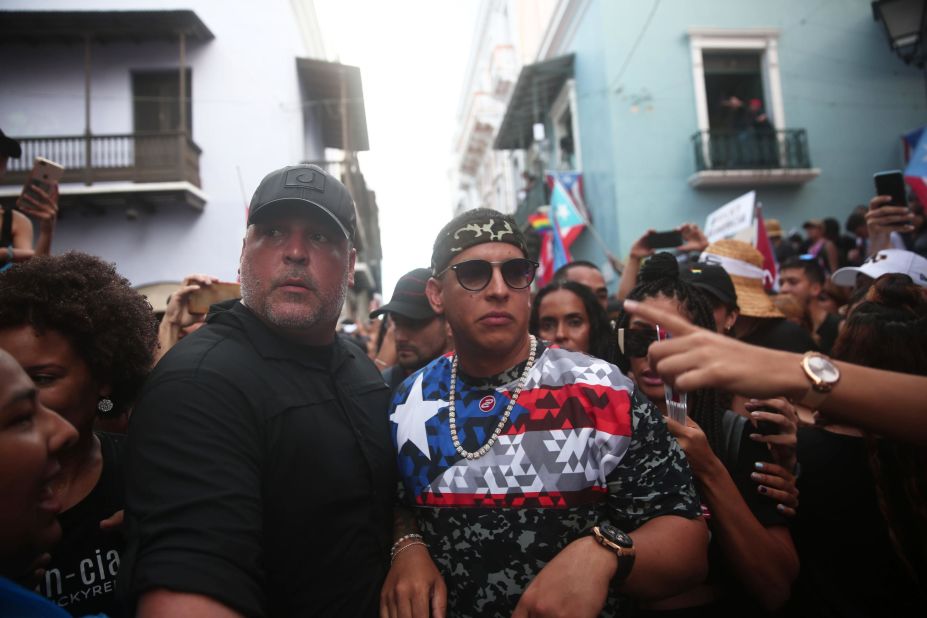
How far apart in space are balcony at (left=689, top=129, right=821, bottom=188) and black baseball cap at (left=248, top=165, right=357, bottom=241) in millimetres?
11421

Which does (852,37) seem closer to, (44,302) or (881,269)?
(881,269)

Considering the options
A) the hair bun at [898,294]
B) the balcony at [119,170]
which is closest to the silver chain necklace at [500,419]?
the hair bun at [898,294]

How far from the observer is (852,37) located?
12586mm

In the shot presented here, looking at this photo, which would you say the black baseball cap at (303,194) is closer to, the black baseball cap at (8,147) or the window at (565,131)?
the black baseball cap at (8,147)

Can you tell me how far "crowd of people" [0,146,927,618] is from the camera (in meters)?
1.36

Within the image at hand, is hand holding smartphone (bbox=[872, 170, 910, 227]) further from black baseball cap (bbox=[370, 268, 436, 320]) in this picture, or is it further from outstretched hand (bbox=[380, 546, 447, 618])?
outstretched hand (bbox=[380, 546, 447, 618])

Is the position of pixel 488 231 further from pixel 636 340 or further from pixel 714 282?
pixel 714 282

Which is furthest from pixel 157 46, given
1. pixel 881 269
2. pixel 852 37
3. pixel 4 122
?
pixel 852 37

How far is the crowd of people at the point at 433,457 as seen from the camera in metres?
1.36

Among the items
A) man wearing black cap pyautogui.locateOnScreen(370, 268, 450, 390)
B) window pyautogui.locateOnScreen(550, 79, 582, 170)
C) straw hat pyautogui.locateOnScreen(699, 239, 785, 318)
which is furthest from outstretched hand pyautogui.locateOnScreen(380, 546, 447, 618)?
window pyautogui.locateOnScreen(550, 79, 582, 170)

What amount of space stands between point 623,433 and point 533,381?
1.16 feet

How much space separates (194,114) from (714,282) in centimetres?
1261

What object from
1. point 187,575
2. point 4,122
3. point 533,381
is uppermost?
point 4,122

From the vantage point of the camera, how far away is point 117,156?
1180 cm
